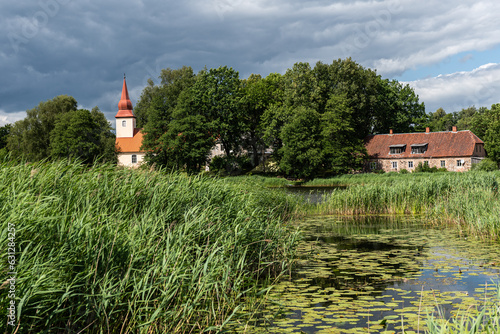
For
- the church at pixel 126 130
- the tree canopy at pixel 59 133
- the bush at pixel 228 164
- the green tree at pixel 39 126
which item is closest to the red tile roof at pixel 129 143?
the church at pixel 126 130

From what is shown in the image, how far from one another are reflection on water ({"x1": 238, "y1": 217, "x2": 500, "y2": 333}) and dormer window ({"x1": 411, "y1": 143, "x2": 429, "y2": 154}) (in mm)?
47653

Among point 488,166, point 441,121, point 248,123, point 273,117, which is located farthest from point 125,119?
point 441,121

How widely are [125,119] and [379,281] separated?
68.0 meters

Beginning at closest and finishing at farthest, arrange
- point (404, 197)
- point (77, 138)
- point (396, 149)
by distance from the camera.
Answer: point (404, 197) < point (77, 138) < point (396, 149)

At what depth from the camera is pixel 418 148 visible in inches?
2317

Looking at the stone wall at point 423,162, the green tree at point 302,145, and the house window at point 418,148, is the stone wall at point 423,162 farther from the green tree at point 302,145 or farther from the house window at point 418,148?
the green tree at point 302,145

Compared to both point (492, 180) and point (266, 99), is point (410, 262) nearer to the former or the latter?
point (492, 180)

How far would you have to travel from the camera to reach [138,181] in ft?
29.0

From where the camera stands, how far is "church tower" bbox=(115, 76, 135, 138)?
71.7m

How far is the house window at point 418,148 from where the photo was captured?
58.3 metres

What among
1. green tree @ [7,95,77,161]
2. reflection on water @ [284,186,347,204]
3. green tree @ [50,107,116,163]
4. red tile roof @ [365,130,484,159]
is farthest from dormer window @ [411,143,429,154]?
green tree @ [7,95,77,161]

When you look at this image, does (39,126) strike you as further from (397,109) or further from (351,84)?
(397,109)

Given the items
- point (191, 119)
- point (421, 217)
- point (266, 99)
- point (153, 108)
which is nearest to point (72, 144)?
point (153, 108)

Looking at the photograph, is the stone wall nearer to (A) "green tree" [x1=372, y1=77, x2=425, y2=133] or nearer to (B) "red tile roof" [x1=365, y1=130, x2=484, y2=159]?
(B) "red tile roof" [x1=365, y1=130, x2=484, y2=159]
